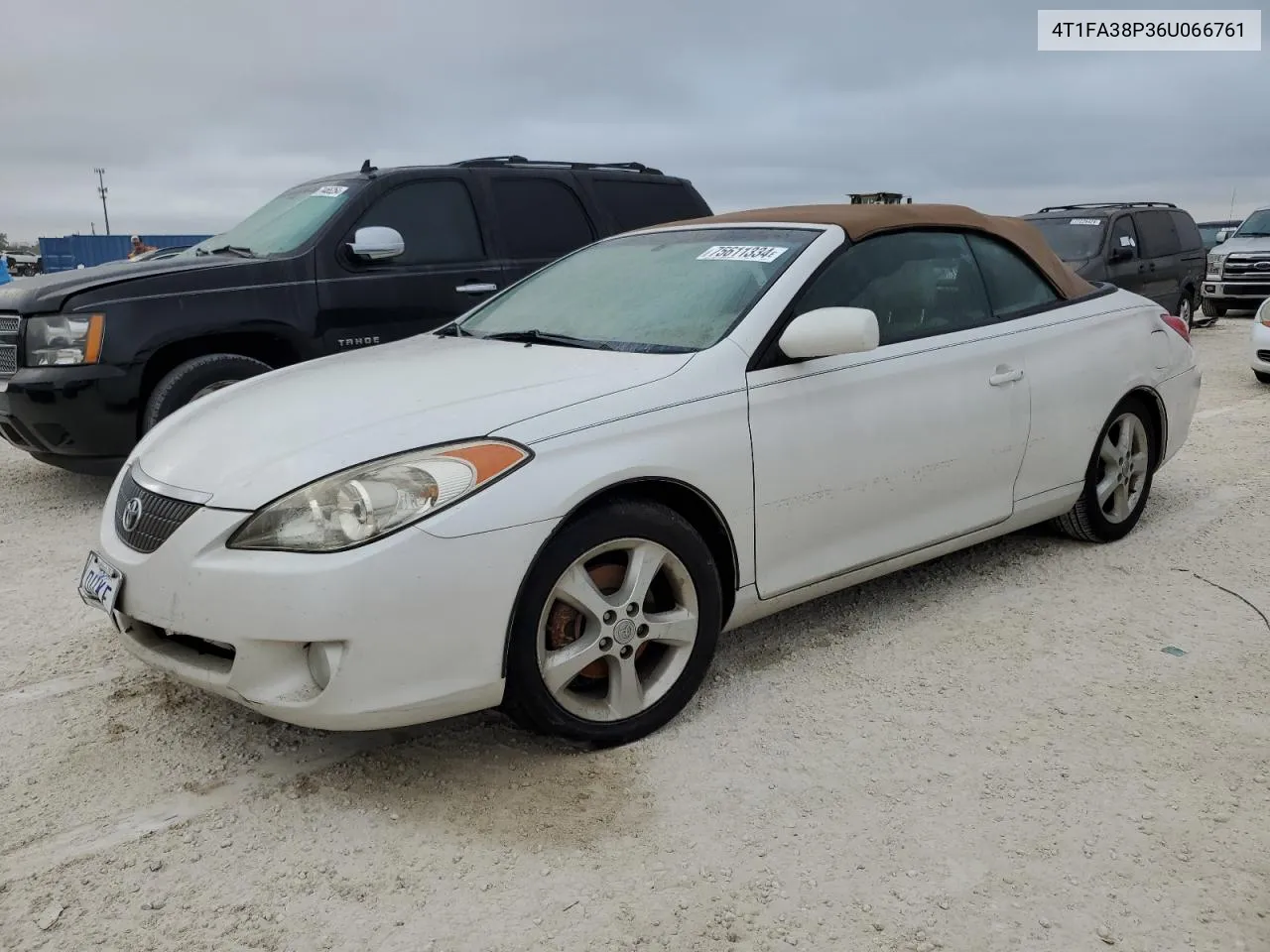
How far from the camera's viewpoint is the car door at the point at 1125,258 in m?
12.4

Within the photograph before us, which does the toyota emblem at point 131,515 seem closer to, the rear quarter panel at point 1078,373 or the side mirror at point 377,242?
the rear quarter panel at point 1078,373

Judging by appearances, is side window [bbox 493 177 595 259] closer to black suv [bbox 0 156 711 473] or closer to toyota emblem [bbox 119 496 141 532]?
black suv [bbox 0 156 711 473]

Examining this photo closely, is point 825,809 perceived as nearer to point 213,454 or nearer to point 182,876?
point 182,876

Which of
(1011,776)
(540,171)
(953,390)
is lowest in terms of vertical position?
(1011,776)

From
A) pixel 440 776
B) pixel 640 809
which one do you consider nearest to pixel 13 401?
pixel 440 776

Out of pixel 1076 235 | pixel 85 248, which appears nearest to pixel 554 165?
pixel 1076 235

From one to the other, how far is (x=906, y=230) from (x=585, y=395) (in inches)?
65.5

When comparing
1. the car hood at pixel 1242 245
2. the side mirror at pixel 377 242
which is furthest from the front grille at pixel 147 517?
the car hood at pixel 1242 245

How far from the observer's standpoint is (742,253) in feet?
12.3

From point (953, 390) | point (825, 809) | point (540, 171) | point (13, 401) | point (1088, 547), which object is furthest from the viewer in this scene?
point (540, 171)

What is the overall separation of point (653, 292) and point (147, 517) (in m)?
1.78

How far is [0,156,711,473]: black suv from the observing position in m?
5.58

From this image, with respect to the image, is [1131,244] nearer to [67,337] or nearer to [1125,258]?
[1125,258]

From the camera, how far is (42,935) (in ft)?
7.61
